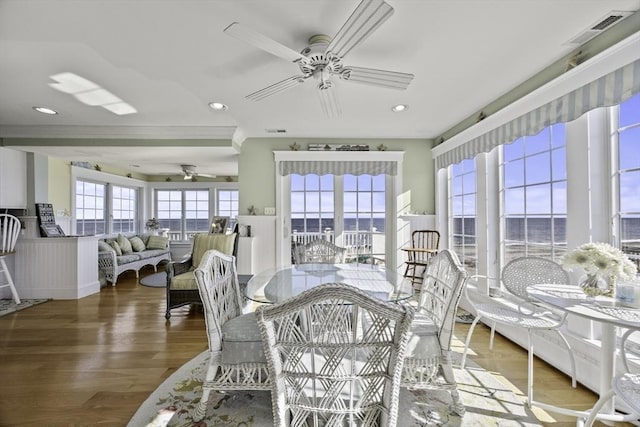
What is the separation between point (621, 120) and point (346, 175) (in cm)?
325

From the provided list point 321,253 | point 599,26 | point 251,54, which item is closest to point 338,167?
point 321,253

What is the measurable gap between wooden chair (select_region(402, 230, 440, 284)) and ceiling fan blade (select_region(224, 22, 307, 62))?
3.25 metres

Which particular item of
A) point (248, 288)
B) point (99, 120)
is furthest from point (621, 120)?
point (99, 120)

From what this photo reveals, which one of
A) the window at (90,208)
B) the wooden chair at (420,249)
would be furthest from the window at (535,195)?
the window at (90,208)

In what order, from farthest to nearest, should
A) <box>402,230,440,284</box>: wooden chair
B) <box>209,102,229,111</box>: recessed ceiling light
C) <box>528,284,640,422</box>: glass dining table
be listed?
<box>402,230,440,284</box>: wooden chair, <box>209,102,229,111</box>: recessed ceiling light, <box>528,284,640,422</box>: glass dining table

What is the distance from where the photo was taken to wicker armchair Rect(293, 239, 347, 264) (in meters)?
3.28

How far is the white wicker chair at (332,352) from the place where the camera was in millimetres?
1000

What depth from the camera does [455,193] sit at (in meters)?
4.17

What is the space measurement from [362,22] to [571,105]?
5.75 ft

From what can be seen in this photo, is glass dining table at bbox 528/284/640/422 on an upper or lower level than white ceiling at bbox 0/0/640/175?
lower

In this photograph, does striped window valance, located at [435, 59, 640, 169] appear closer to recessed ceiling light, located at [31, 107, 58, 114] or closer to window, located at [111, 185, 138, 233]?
recessed ceiling light, located at [31, 107, 58, 114]

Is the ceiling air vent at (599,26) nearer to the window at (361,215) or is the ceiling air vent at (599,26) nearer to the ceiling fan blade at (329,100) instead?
the ceiling fan blade at (329,100)

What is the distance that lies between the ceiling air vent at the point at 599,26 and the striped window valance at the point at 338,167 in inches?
105

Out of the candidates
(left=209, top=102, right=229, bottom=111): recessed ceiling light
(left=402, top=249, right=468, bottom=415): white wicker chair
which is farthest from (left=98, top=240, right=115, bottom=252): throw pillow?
(left=402, top=249, right=468, bottom=415): white wicker chair
